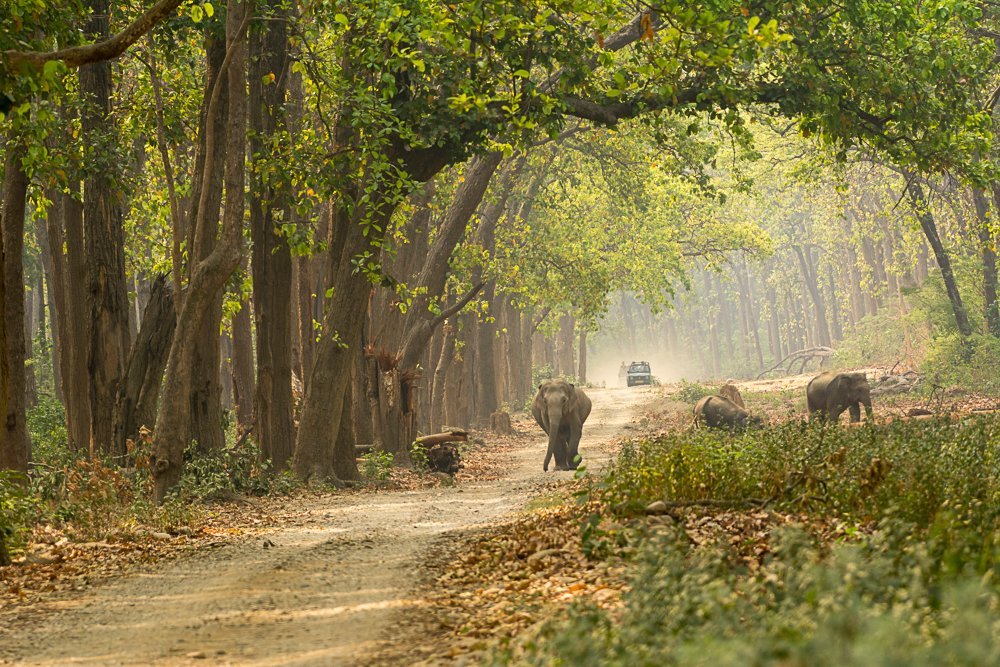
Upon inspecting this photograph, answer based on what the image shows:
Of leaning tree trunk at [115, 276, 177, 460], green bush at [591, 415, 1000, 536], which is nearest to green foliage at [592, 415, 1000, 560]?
green bush at [591, 415, 1000, 536]

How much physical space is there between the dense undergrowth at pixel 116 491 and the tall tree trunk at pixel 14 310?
0.54 metres

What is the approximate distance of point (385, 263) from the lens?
79.6 ft

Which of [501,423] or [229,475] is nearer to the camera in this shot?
[229,475]

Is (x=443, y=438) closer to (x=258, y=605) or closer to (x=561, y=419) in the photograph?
(x=561, y=419)

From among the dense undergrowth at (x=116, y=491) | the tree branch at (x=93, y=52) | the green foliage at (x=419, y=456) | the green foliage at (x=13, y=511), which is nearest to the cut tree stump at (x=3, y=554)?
the green foliage at (x=13, y=511)

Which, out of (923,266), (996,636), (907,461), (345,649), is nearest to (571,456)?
(907,461)

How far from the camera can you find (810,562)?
5.67 metres

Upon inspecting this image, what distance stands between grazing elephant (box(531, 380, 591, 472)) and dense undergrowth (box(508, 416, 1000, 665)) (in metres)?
11.5

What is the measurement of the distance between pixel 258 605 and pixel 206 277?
23.8 ft

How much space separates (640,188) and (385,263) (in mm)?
8542

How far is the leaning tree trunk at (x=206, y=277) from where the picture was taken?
547 inches

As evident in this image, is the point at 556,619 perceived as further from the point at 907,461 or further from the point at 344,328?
the point at 344,328

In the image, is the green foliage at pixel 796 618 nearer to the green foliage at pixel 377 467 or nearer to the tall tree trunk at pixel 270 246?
the tall tree trunk at pixel 270 246

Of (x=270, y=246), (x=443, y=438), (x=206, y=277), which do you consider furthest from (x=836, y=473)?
(x=443, y=438)
